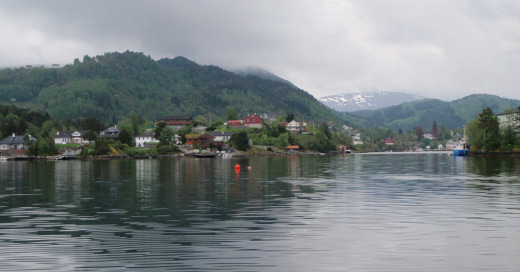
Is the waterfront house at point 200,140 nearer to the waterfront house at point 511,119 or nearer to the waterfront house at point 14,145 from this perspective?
the waterfront house at point 14,145

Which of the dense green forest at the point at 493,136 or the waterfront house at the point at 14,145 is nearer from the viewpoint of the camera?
the dense green forest at the point at 493,136

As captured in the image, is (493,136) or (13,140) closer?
(493,136)

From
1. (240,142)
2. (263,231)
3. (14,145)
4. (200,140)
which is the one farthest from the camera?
(200,140)

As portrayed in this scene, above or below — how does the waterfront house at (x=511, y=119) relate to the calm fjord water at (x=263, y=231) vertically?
above

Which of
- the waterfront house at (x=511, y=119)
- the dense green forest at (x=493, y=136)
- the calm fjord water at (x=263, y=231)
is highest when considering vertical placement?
the waterfront house at (x=511, y=119)

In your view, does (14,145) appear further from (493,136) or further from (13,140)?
(493,136)

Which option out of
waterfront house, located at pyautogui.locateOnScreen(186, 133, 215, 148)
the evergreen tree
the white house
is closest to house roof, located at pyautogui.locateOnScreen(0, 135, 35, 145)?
waterfront house, located at pyautogui.locateOnScreen(186, 133, 215, 148)

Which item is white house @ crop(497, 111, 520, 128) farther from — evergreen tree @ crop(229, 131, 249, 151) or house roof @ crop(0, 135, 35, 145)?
house roof @ crop(0, 135, 35, 145)

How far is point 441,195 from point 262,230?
74.4ft

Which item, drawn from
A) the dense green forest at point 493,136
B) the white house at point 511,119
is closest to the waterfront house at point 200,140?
the dense green forest at point 493,136

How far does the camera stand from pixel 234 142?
19525 cm

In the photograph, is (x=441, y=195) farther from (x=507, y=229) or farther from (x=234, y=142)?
(x=234, y=142)

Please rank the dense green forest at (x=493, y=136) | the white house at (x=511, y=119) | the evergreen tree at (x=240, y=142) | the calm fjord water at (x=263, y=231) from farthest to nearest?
the evergreen tree at (x=240, y=142)
the white house at (x=511, y=119)
the dense green forest at (x=493, y=136)
the calm fjord water at (x=263, y=231)

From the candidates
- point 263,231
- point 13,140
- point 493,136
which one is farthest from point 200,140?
point 263,231
